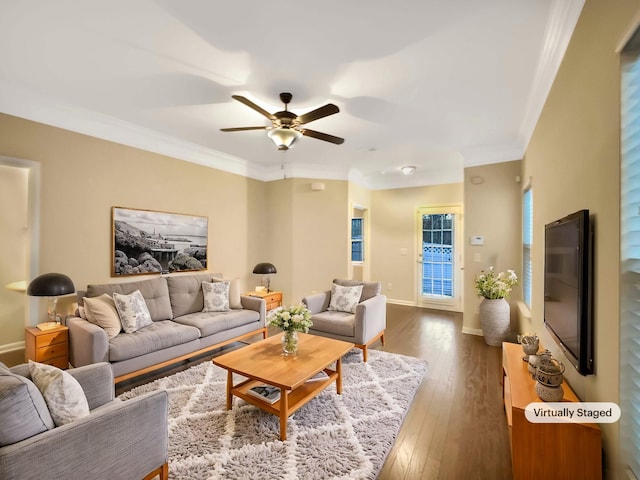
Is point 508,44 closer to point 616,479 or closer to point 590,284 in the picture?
point 590,284

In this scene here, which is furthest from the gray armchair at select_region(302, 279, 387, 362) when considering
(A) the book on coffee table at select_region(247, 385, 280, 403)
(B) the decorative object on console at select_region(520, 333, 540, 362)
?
(B) the decorative object on console at select_region(520, 333, 540, 362)

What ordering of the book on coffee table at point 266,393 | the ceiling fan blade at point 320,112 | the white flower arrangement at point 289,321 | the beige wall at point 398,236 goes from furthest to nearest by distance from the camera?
the beige wall at point 398,236, the white flower arrangement at point 289,321, the ceiling fan blade at point 320,112, the book on coffee table at point 266,393

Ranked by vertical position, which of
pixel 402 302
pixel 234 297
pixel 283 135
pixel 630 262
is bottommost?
pixel 402 302

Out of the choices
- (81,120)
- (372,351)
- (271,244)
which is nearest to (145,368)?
(372,351)

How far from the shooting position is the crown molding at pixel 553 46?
1.72 metres

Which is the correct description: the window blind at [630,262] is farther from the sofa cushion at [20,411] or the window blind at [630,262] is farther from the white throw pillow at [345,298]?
the white throw pillow at [345,298]

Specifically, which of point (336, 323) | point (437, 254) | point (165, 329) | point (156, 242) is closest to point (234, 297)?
point (165, 329)

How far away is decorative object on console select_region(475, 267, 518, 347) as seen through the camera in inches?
154

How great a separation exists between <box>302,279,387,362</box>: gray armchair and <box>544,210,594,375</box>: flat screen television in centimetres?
180

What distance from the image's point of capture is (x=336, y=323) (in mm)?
3582

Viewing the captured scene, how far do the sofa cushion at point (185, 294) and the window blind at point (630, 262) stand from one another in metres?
3.97

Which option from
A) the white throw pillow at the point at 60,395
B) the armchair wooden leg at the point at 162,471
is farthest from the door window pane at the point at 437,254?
the white throw pillow at the point at 60,395

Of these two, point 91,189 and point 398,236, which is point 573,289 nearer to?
point 91,189

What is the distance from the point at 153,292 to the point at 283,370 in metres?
2.19
